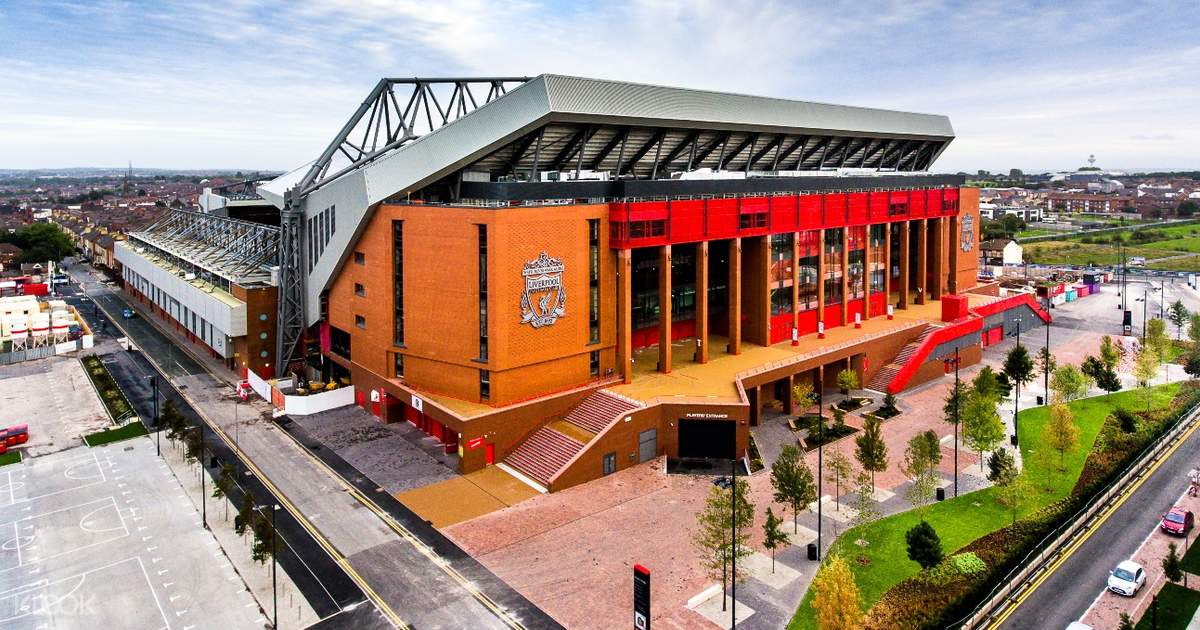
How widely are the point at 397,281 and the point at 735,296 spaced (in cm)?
2722

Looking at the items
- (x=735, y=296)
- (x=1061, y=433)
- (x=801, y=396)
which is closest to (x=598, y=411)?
(x=801, y=396)

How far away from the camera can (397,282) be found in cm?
5609

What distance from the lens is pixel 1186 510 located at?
39.5 metres

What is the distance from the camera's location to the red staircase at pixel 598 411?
161 ft

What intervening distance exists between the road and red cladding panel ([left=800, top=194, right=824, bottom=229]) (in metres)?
44.2

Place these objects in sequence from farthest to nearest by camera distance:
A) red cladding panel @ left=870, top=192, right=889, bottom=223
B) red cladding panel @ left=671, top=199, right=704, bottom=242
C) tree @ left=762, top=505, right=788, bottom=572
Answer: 1. red cladding panel @ left=870, top=192, right=889, bottom=223
2. red cladding panel @ left=671, top=199, right=704, bottom=242
3. tree @ left=762, top=505, right=788, bottom=572

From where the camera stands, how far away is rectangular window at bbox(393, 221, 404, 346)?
182 feet

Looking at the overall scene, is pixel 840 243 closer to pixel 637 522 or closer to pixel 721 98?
pixel 721 98

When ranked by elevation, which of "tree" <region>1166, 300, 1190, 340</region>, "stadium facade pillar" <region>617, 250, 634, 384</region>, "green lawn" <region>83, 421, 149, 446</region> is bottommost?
"green lawn" <region>83, 421, 149, 446</region>

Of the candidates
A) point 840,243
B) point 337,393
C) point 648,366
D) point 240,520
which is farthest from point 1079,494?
point 337,393

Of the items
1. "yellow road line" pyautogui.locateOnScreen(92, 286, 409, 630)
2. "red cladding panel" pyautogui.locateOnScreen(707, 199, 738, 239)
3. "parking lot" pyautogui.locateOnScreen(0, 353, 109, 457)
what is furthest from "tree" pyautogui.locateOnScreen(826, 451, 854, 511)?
"parking lot" pyautogui.locateOnScreen(0, 353, 109, 457)

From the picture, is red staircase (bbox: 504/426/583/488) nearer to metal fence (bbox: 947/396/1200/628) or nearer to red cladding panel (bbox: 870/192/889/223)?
metal fence (bbox: 947/396/1200/628)

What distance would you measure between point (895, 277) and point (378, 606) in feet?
243

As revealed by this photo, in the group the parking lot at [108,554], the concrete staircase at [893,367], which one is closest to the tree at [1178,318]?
the concrete staircase at [893,367]
